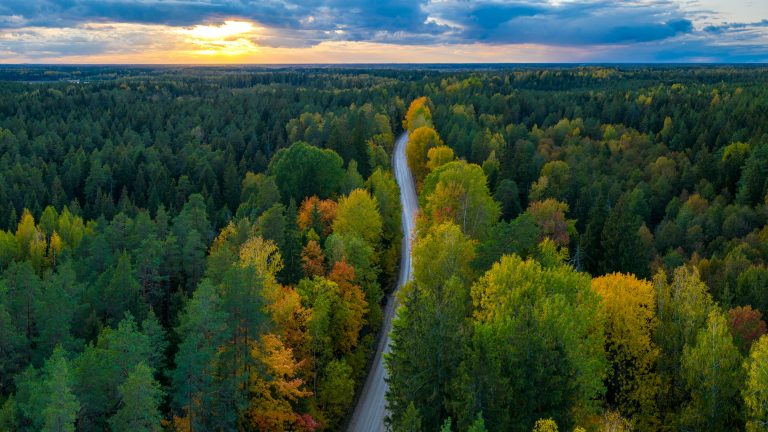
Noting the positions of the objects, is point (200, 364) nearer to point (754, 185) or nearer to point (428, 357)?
point (428, 357)

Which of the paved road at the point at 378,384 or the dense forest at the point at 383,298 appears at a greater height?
the dense forest at the point at 383,298

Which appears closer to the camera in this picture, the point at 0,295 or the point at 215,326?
the point at 215,326

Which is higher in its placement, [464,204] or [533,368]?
[464,204]

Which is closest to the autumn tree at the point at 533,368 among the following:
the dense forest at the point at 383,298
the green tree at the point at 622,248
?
the dense forest at the point at 383,298

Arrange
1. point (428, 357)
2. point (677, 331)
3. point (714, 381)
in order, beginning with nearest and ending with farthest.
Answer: point (428, 357)
point (714, 381)
point (677, 331)

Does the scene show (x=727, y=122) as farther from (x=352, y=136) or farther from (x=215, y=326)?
(x=215, y=326)

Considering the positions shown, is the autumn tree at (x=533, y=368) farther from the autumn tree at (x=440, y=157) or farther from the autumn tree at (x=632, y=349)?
the autumn tree at (x=440, y=157)

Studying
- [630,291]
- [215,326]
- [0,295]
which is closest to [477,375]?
[215,326]

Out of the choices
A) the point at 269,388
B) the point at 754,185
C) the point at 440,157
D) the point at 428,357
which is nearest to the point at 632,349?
the point at 428,357

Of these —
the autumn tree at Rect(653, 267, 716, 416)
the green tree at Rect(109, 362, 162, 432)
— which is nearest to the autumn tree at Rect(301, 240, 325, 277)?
the green tree at Rect(109, 362, 162, 432)
